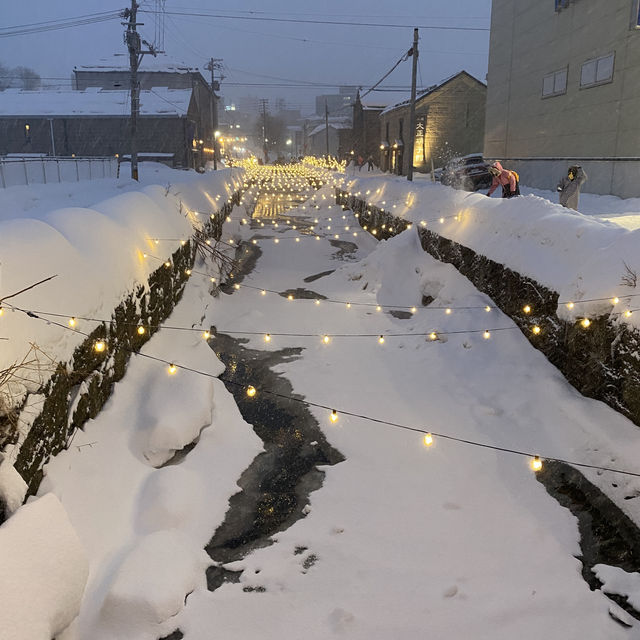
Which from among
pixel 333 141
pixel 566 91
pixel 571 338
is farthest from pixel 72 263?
pixel 333 141

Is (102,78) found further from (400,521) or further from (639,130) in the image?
(400,521)

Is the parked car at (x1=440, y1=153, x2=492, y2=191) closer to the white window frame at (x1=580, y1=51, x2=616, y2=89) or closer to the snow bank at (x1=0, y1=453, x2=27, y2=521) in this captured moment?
the white window frame at (x1=580, y1=51, x2=616, y2=89)

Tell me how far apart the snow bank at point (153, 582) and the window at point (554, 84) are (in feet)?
77.2

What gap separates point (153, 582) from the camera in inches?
156

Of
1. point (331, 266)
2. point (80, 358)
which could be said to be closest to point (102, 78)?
point (331, 266)

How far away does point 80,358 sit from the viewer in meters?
5.24

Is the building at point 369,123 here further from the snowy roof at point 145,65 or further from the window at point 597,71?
the window at point 597,71

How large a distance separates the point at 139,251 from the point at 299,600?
552 cm

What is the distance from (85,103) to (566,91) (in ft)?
116

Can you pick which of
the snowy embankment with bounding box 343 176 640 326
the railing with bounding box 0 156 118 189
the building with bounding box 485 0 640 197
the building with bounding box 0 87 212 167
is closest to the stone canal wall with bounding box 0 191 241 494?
the snowy embankment with bounding box 343 176 640 326

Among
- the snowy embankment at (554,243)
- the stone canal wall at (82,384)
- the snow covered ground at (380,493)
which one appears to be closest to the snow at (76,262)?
the stone canal wall at (82,384)

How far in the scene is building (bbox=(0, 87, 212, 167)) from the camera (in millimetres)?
41531

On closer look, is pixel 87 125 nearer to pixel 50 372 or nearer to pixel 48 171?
pixel 48 171

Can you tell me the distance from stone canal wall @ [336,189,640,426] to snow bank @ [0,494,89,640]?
16.6ft
